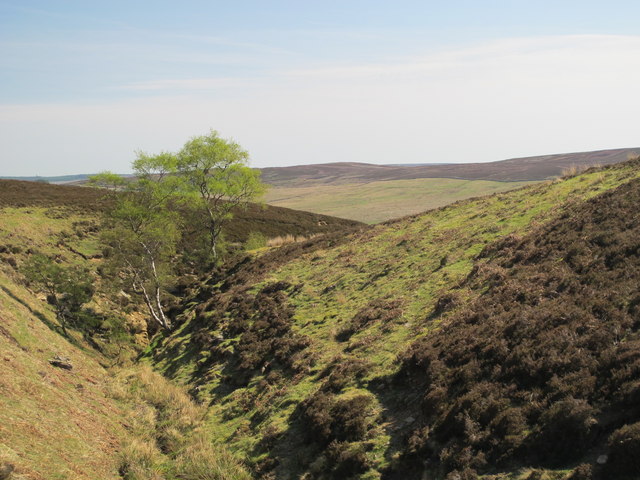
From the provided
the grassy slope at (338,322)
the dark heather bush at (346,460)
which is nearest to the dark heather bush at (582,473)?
the grassy slope at (338,322)

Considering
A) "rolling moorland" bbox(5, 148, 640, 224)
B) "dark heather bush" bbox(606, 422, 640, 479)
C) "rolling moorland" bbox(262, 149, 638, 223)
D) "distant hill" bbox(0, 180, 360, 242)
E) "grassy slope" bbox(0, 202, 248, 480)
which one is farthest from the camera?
"rolling moorland" bbox(262, 149, 638, 223)

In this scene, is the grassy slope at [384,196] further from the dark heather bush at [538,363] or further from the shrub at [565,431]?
the shrub at [565,431]

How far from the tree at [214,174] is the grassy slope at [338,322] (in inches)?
441

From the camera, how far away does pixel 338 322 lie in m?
20.2

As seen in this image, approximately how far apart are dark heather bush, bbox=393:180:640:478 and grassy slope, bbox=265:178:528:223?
80288 millimetres

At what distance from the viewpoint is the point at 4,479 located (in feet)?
28.4

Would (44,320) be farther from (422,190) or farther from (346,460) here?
(422,190)

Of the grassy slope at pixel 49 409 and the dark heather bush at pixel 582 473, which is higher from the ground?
the dark heather bush at pixel 582 473

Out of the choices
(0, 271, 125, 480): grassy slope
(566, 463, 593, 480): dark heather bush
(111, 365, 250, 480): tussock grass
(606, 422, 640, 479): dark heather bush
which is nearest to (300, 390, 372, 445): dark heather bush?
(111, 365, 250, 480): tussock grass

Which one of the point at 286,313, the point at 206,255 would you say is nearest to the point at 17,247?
the point at 206,255

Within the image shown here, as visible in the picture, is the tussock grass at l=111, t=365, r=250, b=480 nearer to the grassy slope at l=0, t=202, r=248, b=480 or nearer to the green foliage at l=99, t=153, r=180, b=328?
the grassy slope at l=0, t=202, r=248, b=480

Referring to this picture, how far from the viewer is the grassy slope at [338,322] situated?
13.2 metres

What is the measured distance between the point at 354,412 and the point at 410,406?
64.0 inches

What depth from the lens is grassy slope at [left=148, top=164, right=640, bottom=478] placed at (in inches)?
518
